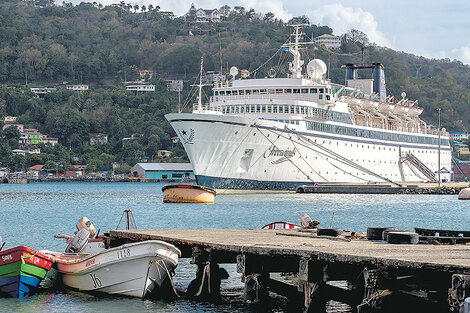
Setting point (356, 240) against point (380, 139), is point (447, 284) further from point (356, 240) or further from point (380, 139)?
point (380, 139)

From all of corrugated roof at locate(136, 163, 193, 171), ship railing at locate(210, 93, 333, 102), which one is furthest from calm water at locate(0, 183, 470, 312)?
corrugated roof at locate(136, 163, 193, 171)

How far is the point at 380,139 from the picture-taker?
87.1 meters

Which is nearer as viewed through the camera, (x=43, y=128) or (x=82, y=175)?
(x=82, y=175)

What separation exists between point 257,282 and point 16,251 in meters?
6.24

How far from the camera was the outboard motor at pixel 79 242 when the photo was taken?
23.3 meters

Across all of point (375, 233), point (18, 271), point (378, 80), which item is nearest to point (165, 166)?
point (378, 80)

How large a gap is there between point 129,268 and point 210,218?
27.1m

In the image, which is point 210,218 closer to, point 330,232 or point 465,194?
point 330,232

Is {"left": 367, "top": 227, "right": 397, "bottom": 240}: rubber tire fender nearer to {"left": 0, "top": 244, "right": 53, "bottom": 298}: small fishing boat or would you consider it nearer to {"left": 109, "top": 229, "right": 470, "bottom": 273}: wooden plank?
{"left": 109, "top": 229, "right": 470, "bottom": 273}: wooden plank

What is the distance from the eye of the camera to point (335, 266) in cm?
1795

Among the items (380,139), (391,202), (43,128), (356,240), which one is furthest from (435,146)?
(43,128)

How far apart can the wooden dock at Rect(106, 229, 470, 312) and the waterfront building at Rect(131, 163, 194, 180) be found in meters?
146

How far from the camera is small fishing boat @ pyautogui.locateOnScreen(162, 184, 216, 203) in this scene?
60.1 m

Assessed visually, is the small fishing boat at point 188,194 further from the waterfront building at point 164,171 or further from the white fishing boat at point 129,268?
the waterfront building at point 164,171
